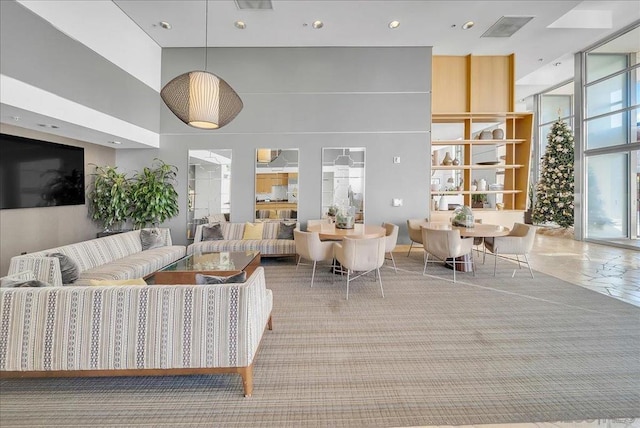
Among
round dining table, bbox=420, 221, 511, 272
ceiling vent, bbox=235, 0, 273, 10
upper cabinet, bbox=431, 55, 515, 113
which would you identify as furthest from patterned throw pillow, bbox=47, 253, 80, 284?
upper cabinet, bbox=431, 55, 515, 113

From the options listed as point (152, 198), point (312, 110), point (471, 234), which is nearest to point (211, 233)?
point (152, 198)

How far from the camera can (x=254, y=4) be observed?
5.11 metres

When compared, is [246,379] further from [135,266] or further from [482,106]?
[482,106]

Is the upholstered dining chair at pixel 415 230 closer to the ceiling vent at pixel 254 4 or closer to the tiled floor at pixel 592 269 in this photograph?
the tiled floor at pixel 592 269

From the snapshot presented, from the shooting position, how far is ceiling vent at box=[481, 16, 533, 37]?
18.6ft

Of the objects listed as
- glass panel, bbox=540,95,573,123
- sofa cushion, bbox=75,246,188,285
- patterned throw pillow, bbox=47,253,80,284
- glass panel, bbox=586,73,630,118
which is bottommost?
sofa cushion, bbox=75,246,188,285

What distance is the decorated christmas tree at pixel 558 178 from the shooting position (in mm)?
8906

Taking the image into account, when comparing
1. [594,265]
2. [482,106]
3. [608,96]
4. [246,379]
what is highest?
[608,96]

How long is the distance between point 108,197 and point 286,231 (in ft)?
11.6

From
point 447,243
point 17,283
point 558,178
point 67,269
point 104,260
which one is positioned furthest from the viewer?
point 558,178

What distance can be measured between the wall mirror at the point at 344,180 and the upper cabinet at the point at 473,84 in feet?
7.39

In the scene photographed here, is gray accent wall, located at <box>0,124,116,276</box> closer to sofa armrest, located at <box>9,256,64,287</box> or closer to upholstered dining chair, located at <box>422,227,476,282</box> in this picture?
sofa armrest, located at <box>9,256,64,287</box>

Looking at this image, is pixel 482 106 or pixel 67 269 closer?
pixel 67 269

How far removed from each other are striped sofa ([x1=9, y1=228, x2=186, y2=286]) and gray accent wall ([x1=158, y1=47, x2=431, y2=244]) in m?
1.97
